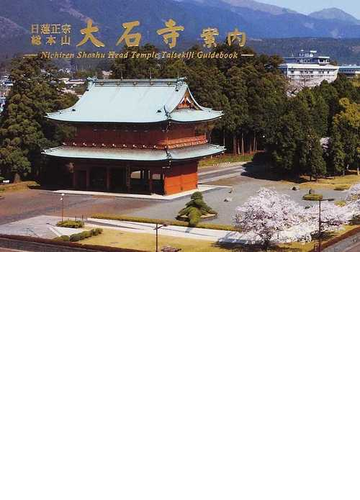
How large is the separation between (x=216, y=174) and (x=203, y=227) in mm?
1382

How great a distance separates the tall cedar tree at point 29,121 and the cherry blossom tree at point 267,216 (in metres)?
2.62

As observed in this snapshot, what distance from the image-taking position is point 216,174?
32.5 feet

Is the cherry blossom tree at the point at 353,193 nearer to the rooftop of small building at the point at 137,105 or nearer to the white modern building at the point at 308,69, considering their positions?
the white modern building at the point at 308,69

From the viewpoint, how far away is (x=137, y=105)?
33.4 feet

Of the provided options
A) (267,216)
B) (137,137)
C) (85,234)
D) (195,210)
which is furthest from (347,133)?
(85,234)

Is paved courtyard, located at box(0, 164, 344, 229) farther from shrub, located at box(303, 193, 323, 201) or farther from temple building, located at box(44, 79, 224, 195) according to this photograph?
temple building, located at box(44, 79, 224, 195)

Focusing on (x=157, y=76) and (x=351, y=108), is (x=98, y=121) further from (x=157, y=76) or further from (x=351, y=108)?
(x=351, y=108)

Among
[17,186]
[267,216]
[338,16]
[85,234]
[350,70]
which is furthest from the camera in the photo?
[350,70]

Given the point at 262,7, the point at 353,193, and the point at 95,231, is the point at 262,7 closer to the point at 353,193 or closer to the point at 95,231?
the point at 353,193

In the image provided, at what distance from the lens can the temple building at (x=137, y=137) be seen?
954 centimetres

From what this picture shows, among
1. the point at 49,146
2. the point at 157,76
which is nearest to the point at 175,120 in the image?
the point at 157,76

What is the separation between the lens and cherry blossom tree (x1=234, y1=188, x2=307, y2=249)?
852 cm

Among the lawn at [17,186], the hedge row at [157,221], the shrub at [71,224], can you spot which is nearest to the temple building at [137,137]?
the lawn at [17,186]

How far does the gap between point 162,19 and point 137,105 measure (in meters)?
1.78
